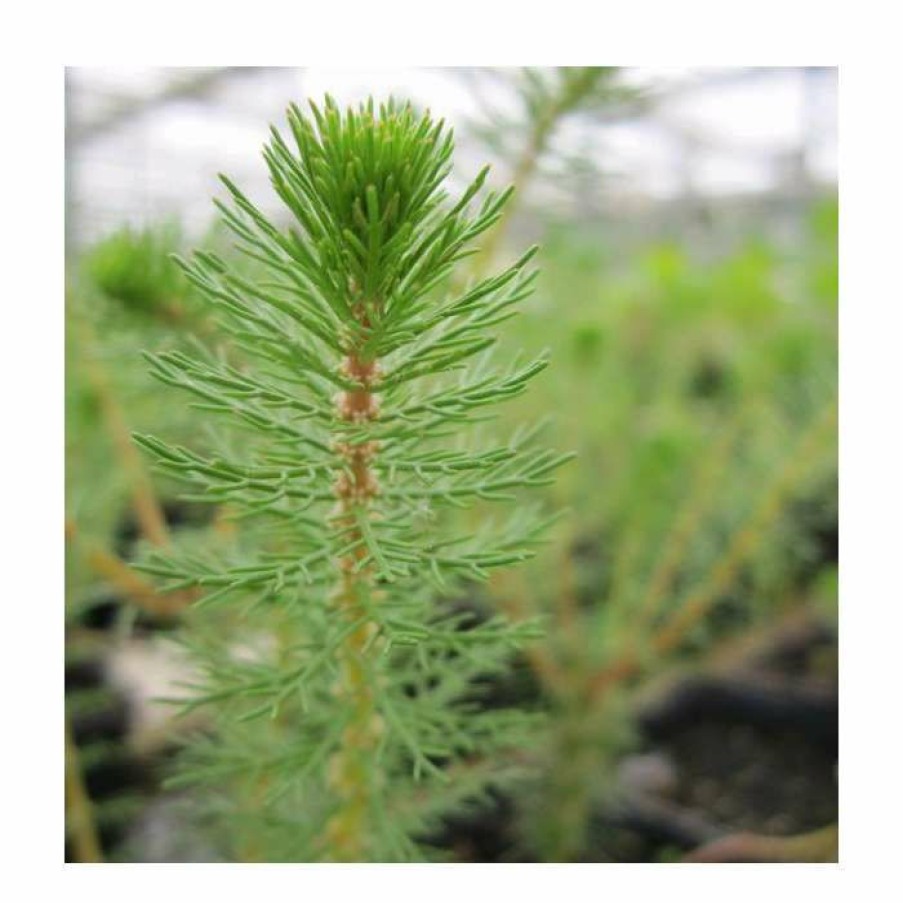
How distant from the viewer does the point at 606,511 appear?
957mm

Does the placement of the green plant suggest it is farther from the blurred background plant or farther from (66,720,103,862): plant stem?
(66,720,103,862): plant stem

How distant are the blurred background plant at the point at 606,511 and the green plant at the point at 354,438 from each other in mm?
92

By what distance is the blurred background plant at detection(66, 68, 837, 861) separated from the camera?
530 mm

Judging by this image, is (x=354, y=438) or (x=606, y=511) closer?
(x=354, y=438)

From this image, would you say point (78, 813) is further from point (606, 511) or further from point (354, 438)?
point (606, 511)

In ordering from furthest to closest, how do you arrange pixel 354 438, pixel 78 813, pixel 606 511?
pixel 606 511 → pixel 78 813 → pixel 354 438

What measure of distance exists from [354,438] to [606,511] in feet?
2.32

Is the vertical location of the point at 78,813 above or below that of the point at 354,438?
below

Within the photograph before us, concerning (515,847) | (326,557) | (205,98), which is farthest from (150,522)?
(205,98)

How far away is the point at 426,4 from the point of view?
45 centimetres

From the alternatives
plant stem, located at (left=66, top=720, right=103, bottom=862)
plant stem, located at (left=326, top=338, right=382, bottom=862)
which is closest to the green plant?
plant stem, located at (left=326, top=338, right=382, bottom=862)

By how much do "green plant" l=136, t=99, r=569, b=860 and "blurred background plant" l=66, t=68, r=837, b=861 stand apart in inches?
3.6

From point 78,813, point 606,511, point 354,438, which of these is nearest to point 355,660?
point 354,438

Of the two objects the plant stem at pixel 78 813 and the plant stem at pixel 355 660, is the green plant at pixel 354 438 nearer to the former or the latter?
the plant stem at pixel 355 660
